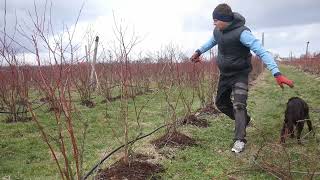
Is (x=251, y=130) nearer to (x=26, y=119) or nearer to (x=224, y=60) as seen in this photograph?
(x=224, y=60)

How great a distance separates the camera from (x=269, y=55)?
17.2 feet

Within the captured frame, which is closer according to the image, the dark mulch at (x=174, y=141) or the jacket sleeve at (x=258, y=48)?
the jacket sleeve at (x=258, y=48)

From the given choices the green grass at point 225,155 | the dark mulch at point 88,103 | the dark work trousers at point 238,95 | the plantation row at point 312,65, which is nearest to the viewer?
the green grass at point 225,155

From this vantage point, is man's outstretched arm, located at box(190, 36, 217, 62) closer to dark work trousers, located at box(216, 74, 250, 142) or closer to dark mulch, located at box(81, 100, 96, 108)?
dark work trousers, located at box(216, 74, 250, 142)

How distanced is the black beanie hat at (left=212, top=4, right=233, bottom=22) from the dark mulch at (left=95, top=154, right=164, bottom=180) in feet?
6.43

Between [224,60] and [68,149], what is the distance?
102 inches

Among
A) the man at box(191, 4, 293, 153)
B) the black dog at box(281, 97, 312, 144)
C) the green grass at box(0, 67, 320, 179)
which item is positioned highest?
the man at box(191, 4, 293, 153)

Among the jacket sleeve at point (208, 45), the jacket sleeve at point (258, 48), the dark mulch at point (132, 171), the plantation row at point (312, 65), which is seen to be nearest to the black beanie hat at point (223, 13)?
the jacket sleeve at point (258, 48)

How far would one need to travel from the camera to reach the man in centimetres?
543

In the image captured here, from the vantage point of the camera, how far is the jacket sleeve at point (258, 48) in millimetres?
5160

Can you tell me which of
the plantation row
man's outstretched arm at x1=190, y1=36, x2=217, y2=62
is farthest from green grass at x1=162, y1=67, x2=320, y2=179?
the plantation row

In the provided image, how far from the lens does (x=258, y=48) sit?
5.29m

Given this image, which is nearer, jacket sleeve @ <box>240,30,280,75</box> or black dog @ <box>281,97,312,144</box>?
jacket sleeve @ <box>240,30,280,75</box>

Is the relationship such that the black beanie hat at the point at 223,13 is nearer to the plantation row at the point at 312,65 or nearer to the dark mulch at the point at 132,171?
the dark mulch at the point at 132,171
